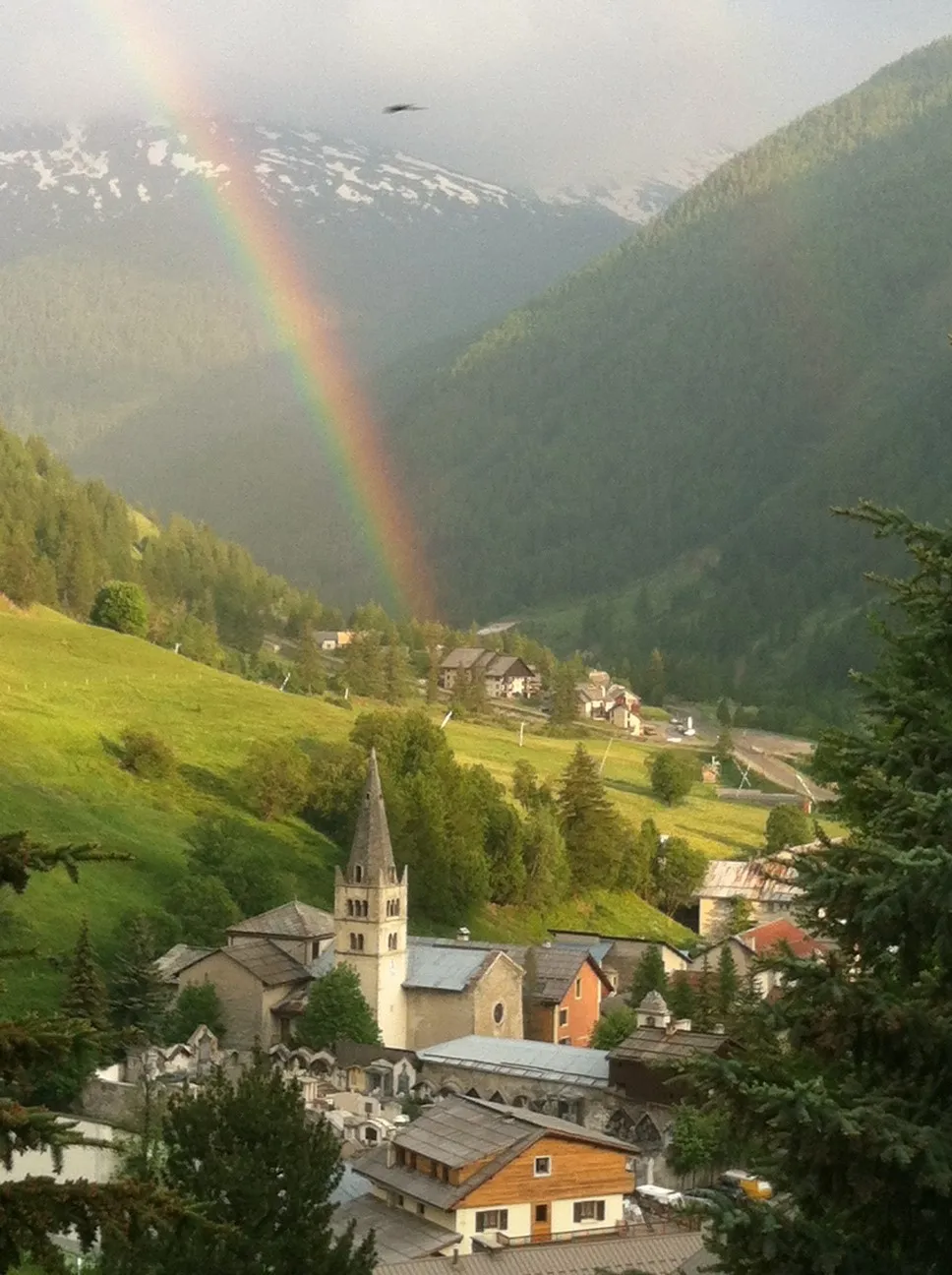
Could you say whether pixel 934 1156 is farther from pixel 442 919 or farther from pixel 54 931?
pixel 442 919

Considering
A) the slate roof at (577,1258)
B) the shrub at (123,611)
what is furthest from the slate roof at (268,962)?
the shrub at (123,611)

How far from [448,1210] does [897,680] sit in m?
29.5

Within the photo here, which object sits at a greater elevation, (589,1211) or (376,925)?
(376,925)

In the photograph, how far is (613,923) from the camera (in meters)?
96.7

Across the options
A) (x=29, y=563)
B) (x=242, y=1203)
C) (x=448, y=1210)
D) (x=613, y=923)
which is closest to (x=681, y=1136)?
(x=448, y=1210)

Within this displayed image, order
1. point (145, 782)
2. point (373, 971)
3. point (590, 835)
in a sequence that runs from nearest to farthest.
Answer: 1. point (373, 971)
2. point (145, 782)
3. point (590, 835)

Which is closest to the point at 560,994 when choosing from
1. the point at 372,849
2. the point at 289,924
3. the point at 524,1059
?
the point at 524,1059

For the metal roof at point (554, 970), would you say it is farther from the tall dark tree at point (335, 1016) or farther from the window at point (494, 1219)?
the window at point (494, 1219)

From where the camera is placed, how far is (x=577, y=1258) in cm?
3844

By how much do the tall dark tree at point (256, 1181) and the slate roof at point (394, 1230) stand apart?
21.6ft

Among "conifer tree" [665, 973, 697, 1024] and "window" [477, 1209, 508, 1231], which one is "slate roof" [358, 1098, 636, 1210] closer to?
"window" [477, 1209, 508, 1231]

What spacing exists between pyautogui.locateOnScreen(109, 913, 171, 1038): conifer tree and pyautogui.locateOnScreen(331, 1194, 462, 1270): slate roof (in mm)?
22146

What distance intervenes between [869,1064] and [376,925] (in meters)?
59.6

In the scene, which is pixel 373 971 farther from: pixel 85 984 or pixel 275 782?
pixel 275 782
